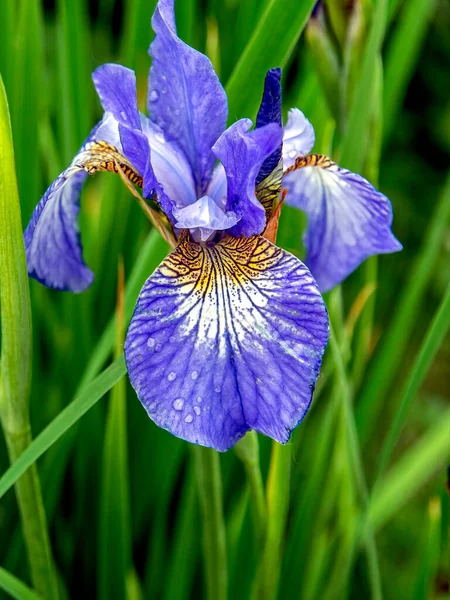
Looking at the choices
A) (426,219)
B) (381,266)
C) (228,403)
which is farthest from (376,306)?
(228,403)

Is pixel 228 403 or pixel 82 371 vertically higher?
pixel 228 403

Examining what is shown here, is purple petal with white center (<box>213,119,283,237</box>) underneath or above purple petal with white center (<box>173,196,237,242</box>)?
→ above

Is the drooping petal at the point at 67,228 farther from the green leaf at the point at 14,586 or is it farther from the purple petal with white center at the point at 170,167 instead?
the green leaf at the point at 14,586

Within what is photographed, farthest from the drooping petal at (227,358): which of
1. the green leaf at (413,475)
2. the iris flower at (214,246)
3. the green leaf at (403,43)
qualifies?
the green leaf at (403,43)

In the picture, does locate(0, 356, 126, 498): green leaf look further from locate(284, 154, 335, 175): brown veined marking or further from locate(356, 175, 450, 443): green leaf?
locate(356, 175, 450, 443): green leaf

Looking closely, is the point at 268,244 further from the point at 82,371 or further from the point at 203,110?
the point at 82,371

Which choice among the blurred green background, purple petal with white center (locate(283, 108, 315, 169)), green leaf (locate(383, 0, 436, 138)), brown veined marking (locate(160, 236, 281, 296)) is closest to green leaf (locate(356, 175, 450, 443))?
the blurred green background

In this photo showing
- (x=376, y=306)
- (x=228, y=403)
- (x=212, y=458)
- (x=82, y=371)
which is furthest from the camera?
(x=376, y=306)
